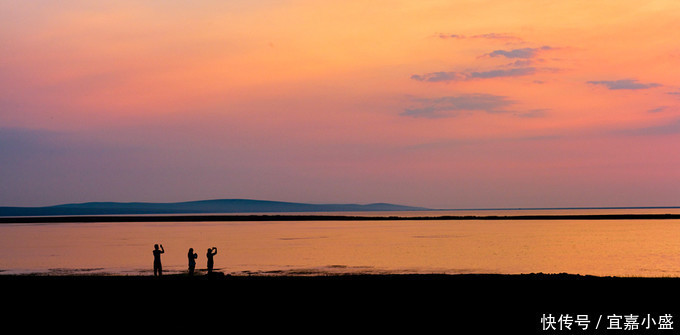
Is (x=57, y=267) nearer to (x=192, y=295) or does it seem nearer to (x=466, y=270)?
(x=466, y=270)

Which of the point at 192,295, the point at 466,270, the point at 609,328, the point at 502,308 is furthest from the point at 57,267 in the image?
the point at 609,328

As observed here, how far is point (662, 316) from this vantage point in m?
19.7

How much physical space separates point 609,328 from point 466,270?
33.7m

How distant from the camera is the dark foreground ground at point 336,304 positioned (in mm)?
19312

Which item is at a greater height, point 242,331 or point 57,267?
point 57,267

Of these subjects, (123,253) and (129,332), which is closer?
(129,332)

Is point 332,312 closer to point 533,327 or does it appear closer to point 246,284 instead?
point 533,327

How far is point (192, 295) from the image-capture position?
26469 millimetres

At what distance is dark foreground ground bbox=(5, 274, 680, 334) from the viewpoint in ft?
63.4

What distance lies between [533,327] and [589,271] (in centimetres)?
3688

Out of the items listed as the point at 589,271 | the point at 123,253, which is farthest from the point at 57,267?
the point at 589,271

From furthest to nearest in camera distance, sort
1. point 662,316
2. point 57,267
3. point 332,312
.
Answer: point 57,267 < point 332,312 < point 662,316

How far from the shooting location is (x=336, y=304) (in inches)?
928

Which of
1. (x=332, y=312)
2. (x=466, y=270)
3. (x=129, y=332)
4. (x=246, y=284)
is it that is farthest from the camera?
(x=466, y=270)
